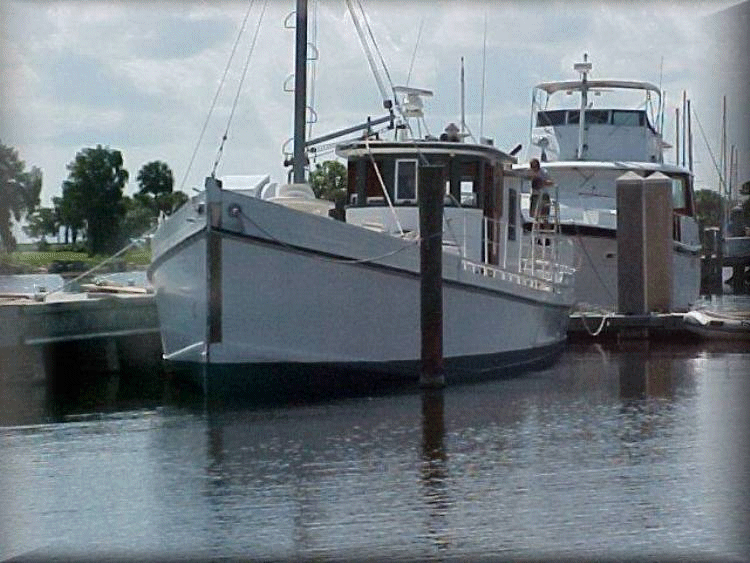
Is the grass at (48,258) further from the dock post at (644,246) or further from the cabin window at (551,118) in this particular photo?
the cabin window at (551,118)

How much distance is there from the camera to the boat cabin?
824 inches

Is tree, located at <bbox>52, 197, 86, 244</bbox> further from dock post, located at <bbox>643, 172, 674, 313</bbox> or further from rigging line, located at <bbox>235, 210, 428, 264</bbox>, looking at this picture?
dock post, located at <bbox>643, 172, 674, 313</bbox>

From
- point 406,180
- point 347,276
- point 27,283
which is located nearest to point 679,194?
point 406,180

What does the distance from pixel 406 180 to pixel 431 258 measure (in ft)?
11.4

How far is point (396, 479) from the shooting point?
12461 millimetres

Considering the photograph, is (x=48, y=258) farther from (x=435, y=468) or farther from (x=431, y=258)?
(x=435, y=468)

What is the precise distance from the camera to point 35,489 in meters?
12.3

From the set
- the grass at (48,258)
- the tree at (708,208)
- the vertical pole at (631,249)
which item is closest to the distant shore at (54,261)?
the grass at (48,258)

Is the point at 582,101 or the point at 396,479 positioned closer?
the point at 396,479

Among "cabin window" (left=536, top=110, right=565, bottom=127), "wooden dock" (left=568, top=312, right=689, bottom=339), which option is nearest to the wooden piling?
"wooden dock" (left=568, top=312, right=689, bottom=339)

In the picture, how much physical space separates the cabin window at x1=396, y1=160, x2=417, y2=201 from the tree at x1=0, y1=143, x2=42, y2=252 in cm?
548

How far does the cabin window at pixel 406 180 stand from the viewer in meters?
21.0

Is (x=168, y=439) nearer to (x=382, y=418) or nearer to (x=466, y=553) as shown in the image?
(x=382, y=418)

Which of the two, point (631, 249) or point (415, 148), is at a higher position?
point (415, 148)
